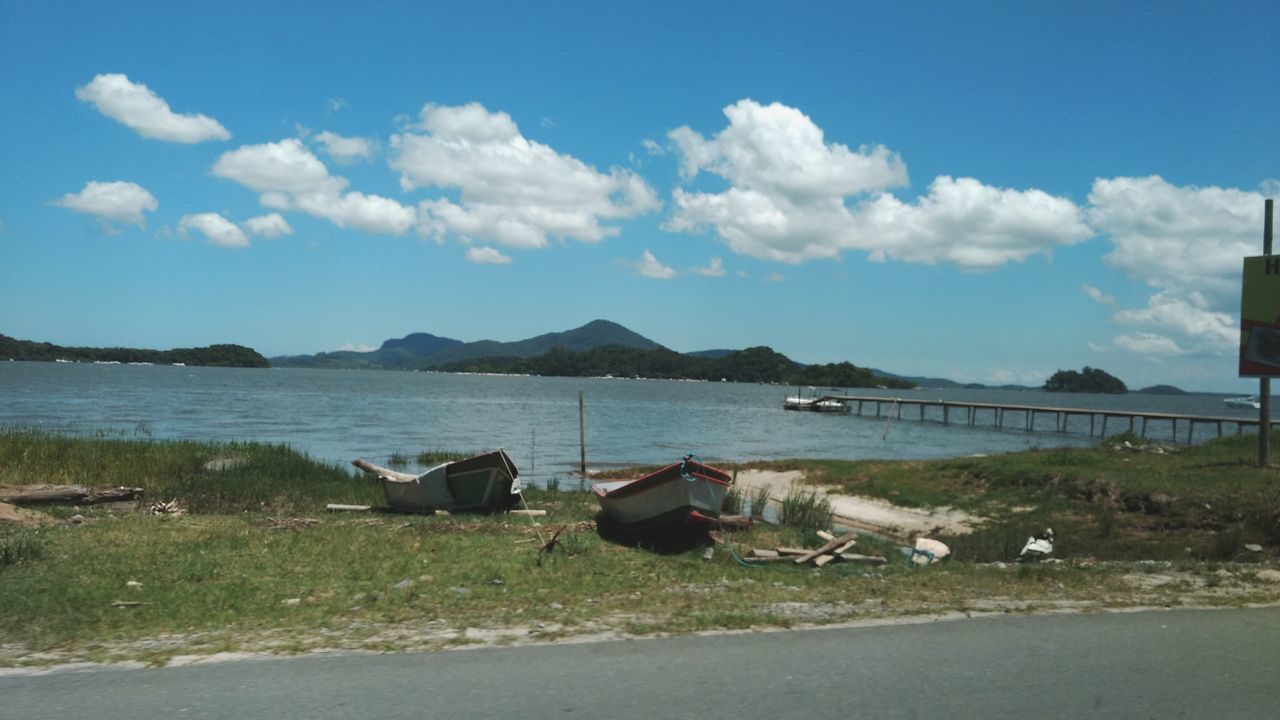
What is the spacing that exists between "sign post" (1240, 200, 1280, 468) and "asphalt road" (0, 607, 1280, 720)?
53.3ft

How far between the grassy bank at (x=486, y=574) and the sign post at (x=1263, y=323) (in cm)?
224

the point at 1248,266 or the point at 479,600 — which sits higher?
the point at 1248,266

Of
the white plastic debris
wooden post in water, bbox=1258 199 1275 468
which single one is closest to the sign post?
wooden post in water, bbox=1258 199 1275 468

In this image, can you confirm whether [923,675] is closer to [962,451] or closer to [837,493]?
[837,493]

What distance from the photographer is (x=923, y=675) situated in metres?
6.20

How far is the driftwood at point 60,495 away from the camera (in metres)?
16.0

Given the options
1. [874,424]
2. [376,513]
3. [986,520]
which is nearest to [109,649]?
[376,513]

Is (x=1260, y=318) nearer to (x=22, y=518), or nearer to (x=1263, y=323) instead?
(x=1263, y=323)

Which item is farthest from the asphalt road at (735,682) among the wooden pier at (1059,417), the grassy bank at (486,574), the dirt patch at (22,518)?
the wooden pier at (1059,417)

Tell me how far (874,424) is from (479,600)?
75532mm

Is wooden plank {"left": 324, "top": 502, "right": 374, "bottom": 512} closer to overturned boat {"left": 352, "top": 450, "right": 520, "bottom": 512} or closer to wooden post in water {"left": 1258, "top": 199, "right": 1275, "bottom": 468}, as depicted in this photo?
overturned boat {"left": 352, "top": 450, "right": 520, "bottom": 512}

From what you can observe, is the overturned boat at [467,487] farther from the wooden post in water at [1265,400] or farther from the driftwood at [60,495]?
the wooden post in water at [1265,400]

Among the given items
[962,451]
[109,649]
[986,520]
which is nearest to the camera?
[109,649]

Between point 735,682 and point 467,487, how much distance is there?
12.3 m
